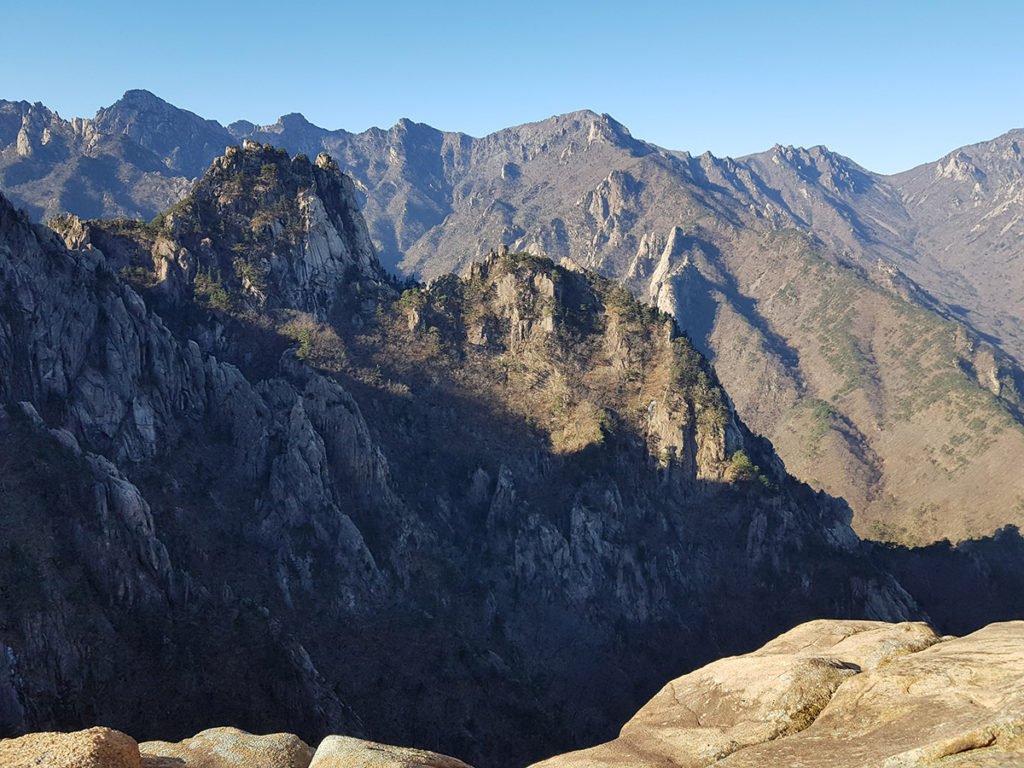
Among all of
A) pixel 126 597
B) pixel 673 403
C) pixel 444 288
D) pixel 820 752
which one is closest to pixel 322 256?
pixel 444 288

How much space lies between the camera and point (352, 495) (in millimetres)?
98062

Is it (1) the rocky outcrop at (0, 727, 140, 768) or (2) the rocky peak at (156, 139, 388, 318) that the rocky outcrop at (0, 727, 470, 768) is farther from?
(2) the rocky peak at (156, 139, 388, 318)

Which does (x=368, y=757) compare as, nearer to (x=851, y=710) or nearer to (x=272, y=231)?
(x=851, y=710)

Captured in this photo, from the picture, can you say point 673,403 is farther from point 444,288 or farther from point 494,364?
point 444,288

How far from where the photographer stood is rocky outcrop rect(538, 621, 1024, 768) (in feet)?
84.8

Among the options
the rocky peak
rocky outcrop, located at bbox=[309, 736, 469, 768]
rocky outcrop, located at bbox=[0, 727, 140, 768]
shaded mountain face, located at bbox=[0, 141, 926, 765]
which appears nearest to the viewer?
rocky outcrop, located at bbox=[0, 727, 140, 768]

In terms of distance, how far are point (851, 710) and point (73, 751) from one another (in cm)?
3519

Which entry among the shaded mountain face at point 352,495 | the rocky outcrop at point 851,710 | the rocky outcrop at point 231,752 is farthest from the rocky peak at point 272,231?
the rocky outcrop at point 851,710

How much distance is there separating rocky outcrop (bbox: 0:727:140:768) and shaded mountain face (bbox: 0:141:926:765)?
97.7 ft

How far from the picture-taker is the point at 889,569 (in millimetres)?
121312

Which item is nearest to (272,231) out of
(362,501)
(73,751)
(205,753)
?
(362,501)

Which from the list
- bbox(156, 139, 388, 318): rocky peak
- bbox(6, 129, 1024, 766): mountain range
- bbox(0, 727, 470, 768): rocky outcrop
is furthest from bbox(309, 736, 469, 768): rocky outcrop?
bbox(156, 139, 388, 318): rocky peak

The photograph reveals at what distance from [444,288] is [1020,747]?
13182 cm

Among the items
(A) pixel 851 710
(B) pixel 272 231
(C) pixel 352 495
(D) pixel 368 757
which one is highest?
(B) pixel 272 231
